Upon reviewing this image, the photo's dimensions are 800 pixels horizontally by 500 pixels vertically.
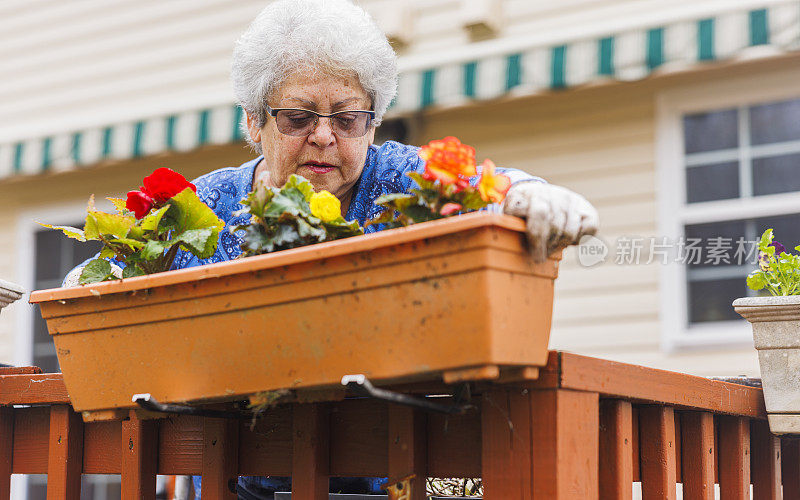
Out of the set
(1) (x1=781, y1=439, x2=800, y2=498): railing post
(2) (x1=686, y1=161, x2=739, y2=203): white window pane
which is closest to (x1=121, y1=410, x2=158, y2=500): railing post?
(1) (x1=781, y1=439, x2=800, y2=498): railing post

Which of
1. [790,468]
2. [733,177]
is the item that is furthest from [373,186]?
[733,177]

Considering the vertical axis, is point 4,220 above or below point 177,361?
above

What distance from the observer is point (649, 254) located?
4.74 m

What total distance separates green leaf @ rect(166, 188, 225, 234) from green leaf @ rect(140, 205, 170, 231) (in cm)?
2

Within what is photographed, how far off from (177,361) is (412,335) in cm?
40

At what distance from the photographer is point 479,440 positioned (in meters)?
1.40

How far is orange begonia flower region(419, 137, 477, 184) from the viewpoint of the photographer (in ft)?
4.07

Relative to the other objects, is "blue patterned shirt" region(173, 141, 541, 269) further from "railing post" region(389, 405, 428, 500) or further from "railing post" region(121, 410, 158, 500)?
"railing post" region(389, 405, 428, 500)

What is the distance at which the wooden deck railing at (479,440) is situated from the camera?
130cm

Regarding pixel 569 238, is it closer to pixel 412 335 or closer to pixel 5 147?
pixel 412 335

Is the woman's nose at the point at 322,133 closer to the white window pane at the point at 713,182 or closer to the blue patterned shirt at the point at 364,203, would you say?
the blue patterned shirt at the point at 364,203

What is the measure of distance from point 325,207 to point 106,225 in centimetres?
38

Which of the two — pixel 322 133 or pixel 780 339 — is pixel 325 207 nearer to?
pixel 322 133

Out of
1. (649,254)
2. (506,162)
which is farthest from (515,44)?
(649,254)
